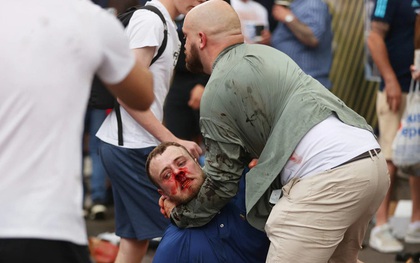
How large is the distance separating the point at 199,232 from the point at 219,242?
11cm

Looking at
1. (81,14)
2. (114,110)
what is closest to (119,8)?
(114,110)

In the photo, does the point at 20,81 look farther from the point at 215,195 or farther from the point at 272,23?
the point at 272,23

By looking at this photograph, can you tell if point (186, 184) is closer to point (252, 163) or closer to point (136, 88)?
point (252, 163)

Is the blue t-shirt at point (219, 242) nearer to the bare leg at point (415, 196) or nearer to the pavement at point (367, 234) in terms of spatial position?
the pavement at point (367, 234)

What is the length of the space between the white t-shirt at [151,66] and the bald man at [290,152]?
27.5 inches

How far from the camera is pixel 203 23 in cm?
491

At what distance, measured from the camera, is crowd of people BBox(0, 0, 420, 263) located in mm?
3346

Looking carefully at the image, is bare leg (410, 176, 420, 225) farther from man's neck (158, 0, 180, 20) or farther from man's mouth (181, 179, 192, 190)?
man's mouth (181, 179, 192, 190)

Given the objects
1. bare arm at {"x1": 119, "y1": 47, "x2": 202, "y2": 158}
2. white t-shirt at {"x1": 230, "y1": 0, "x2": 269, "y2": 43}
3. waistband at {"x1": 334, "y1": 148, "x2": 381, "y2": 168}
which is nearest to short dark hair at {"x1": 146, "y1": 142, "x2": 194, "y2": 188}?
bare arm at {"x1": 119, "y1": 47, "x2": 202, "y2": 158}

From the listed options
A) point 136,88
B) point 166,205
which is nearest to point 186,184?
point 166,205

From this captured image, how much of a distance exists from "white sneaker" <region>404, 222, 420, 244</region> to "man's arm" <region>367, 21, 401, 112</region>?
90cm

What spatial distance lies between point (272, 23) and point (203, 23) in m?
4.54

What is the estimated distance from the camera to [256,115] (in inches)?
183

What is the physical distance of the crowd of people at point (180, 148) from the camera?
3.35 meters
